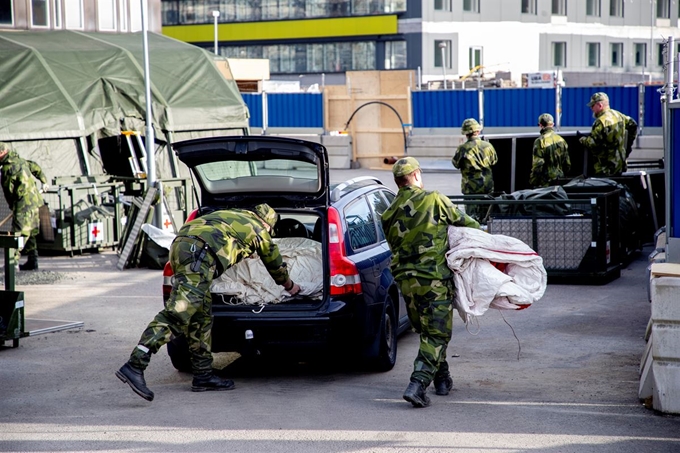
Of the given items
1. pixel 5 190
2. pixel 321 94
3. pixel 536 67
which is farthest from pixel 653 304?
pixel 536 67

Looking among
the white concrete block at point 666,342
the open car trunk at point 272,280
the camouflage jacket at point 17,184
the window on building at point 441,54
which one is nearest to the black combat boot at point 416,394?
the open car trunk at point 272,280

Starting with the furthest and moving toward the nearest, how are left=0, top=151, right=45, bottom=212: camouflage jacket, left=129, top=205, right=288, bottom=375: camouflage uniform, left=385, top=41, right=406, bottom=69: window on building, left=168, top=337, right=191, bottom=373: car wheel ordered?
left=385, top=41, right=406, bottom=69: window on building < left=0, top=151, right=45, bottom=212: camouflage jacket < left=168, top=337, right=191, bottom=373: car wheel < left=129, top=205, right=288, bottom=375: camouflage uniform

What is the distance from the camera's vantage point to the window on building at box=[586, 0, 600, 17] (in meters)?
59.6

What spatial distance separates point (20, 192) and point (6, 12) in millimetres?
9652

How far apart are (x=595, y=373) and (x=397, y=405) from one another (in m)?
1.85

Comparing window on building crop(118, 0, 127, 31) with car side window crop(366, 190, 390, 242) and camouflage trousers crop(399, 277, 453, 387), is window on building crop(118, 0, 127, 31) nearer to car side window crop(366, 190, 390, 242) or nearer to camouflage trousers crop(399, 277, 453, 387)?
car side window crop(366, 190, 390, 242)

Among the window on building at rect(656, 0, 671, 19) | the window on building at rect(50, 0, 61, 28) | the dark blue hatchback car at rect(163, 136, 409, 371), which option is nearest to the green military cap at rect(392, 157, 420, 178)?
the dark blue hatchback car at rect(163, 136, 409, 371)

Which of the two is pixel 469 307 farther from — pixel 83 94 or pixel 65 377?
pixel 83 94

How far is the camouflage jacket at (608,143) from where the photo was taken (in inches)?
559

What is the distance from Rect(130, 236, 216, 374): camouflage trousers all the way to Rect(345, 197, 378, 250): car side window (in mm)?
1243

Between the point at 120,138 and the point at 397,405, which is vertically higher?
the point at 120,138

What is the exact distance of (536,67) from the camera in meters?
57.0

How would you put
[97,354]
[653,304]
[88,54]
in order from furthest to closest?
[88,54]
[97,354]
[653,304]

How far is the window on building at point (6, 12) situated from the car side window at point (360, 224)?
1523cm
